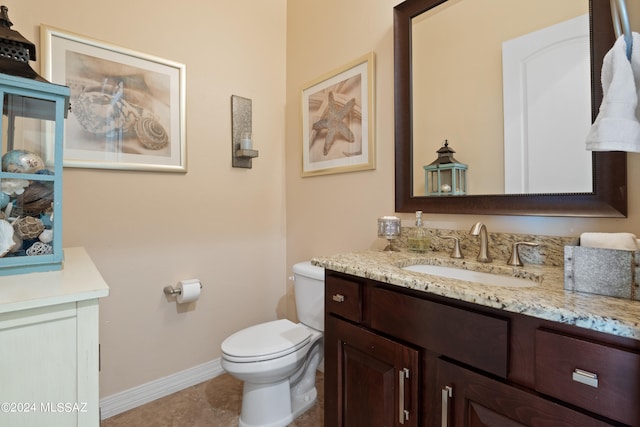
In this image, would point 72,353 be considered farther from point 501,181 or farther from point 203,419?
point 501,181

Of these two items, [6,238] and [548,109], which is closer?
[6,238]

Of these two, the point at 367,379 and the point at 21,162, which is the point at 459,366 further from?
the point at 21,162

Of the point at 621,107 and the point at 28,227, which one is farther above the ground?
the point at 621,107

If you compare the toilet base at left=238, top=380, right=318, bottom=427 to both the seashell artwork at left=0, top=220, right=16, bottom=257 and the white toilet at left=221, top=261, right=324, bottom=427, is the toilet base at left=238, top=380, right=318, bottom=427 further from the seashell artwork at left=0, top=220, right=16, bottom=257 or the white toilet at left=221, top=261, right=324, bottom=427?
the seashell artwork at left=0, top=220, right=16, bottom=257

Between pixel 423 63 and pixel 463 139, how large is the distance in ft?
1.41

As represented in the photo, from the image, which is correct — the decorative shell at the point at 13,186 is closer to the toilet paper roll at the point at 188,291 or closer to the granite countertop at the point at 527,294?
the granite countertop at the point at 527,294

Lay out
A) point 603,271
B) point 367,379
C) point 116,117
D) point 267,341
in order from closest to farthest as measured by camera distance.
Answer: point 603,271 → point 367,379 → point 267,341 → point 116,117

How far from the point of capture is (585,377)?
0.62m

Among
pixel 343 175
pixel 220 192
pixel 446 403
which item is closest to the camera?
pixel 446 403

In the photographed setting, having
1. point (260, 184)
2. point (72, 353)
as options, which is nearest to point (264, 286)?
point (260, 184)

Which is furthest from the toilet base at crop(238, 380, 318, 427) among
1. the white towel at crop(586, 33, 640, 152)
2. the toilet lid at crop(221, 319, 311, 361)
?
the white towel at crop(586, 33, 640, 152)

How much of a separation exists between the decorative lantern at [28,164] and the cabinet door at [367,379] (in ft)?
3.04

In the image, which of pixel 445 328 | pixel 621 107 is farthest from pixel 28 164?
pixel 621 107

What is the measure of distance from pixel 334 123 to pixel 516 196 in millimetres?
1072
